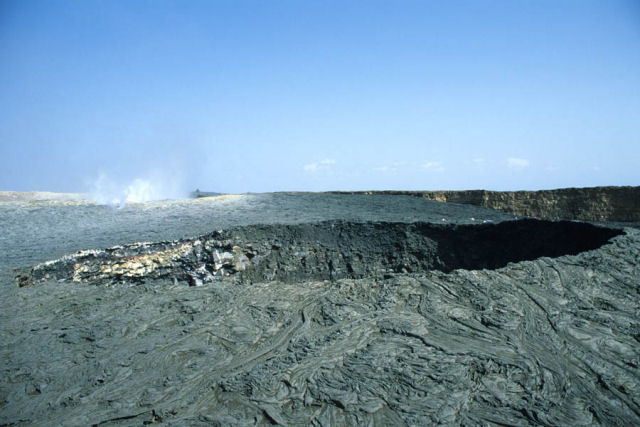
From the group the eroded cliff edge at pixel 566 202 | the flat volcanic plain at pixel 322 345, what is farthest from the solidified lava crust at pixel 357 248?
the eroded cliff edge at pixel 566 202

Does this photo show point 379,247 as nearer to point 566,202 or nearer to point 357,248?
point 357,248

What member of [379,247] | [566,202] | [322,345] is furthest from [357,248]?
[566,202]

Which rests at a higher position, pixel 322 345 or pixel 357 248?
pixel 357 248

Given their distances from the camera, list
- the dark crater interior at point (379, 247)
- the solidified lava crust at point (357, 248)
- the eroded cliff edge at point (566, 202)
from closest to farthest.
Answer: the solidified lava crust at point (357, 248), the dark crater interior at point (379, 247), the eroded cliff edge at point (566, 202)

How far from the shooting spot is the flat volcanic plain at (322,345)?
2682 millimetres

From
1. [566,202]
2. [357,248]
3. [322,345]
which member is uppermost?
[566,202]

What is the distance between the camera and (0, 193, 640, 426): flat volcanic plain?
106 inches

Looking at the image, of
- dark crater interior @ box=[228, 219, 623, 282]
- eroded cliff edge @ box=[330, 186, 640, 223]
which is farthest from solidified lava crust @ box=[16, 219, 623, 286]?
eroded cliff edge @ box=[330, 186, 640, 223]

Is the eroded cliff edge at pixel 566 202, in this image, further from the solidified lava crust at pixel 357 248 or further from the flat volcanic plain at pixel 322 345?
the flat volcanic plain at pixel 322 345

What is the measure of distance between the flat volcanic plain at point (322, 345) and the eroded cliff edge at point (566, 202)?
178 inches

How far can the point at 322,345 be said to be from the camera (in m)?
3.41

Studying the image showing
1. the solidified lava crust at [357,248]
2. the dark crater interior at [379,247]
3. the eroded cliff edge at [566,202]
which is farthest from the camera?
the eroded cliff edge at [566,202]

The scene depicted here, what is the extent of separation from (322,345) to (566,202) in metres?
10.8

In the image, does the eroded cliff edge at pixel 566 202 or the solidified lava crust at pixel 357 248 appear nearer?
the solidified lava crust at pixel 357 248
